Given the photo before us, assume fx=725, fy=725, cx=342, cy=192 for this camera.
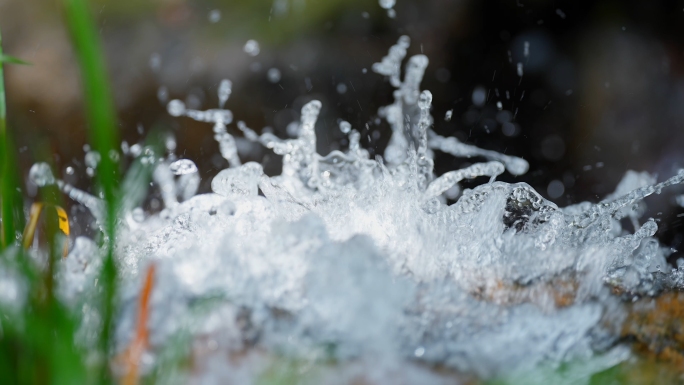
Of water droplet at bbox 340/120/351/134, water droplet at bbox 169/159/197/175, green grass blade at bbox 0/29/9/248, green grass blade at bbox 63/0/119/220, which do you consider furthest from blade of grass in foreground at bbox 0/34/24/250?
water droplet at bbox 340/120/351/134

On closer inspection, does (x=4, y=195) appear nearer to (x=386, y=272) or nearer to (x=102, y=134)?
(x=102, y=134)

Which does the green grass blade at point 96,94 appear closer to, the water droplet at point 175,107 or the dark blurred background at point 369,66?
the dark blurred background at point 369,66

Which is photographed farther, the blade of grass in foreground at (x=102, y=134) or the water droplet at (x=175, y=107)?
the water droplet at (x=175, y=107)

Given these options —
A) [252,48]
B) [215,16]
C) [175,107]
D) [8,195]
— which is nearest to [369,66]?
[252,48]

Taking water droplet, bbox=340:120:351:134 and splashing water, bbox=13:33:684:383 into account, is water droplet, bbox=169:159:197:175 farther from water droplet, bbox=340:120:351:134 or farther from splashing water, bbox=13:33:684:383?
water droplet, bbox=340:120:351:134

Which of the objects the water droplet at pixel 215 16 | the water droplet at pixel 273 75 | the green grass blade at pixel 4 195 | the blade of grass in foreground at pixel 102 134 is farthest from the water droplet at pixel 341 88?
the blade of grass in foreground at pixel 102 134

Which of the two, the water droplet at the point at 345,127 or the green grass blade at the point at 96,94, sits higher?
the water droplet at the point at 345,127

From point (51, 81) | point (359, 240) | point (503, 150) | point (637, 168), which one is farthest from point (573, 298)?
point (51, 81)
